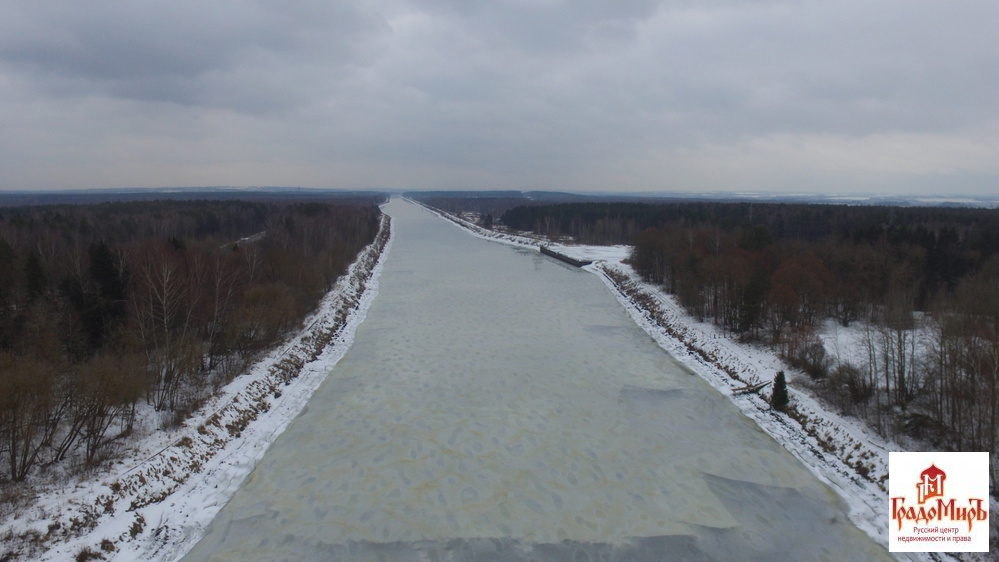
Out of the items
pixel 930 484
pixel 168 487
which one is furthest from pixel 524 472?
pixel 930 484

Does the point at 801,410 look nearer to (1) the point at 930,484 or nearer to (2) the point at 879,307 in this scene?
(1) the point at 930,484

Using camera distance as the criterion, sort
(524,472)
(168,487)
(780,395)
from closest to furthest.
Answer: (168,487) → (524,472) → (780,395)

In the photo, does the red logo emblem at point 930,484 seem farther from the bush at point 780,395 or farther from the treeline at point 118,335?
the treeline at point 118,335

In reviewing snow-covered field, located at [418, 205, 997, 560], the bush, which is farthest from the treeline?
the bush

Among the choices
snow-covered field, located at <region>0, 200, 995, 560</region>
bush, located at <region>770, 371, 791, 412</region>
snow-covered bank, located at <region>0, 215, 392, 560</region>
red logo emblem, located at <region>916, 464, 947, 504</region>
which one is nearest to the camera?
snow-covered bank, located at <region>0, 215, 392, 560</region>

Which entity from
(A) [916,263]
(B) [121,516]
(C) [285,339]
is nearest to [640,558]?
(B) [121,516]

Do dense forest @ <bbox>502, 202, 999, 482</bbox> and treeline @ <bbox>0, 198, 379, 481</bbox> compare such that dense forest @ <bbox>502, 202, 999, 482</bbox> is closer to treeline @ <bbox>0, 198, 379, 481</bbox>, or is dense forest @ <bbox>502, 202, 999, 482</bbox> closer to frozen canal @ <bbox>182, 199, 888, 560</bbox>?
frozen canal @ <bbox>182, 199, 888, 560</bbox>

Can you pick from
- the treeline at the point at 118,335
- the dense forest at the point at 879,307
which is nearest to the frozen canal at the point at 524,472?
the dense forest at the point at 879,307
